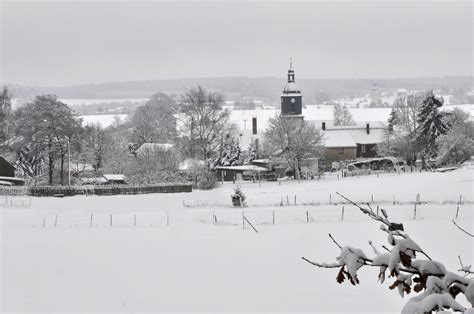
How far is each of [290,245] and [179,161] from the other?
3187 centimetres

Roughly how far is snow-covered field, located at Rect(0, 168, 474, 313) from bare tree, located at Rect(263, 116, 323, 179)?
38.3 feet

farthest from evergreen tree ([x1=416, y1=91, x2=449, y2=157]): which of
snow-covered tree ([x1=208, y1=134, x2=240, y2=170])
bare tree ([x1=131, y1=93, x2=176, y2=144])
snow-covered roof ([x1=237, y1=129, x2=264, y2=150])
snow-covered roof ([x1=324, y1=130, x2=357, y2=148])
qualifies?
bare tree ([x1=131, y1=93, x2=176, y2=144])

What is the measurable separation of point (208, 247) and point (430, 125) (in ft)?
134

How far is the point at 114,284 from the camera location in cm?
2520

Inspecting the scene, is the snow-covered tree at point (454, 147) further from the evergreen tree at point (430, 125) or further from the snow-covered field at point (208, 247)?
the snow-covered field at point (208, 247)

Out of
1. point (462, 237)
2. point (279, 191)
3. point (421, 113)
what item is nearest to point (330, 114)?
point (421, 113)

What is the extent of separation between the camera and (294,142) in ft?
208

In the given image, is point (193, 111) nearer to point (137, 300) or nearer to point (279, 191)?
point (279, 191)

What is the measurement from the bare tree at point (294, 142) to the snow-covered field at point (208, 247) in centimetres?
1168

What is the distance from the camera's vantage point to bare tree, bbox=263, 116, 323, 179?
6291 centimetres

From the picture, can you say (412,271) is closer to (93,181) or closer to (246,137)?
(93,181)

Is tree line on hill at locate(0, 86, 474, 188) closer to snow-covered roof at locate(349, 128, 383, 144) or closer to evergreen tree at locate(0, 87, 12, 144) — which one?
evergreen tree at locate(0, 87, 12, 144)

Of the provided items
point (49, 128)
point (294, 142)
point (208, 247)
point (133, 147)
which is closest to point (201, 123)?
point (294, 142)

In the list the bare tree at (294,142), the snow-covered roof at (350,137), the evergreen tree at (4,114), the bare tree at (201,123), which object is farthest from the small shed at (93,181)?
the snow-covered roof at (350,137)
